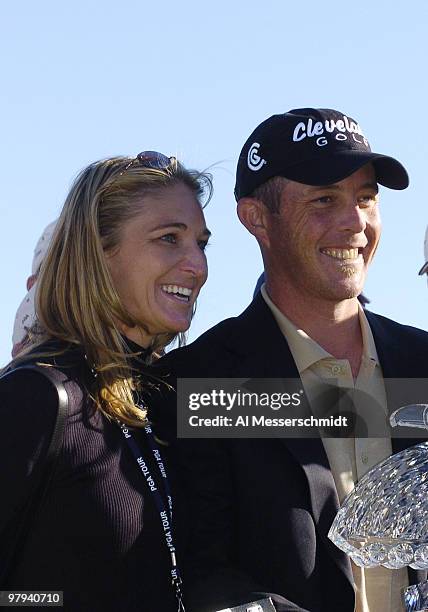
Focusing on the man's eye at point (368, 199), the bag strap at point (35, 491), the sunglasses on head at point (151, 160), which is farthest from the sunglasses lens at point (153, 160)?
the bag strap at point (35, 491)

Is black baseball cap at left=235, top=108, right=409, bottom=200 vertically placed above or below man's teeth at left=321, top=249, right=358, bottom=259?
above

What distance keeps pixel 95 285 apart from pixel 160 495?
0.75 metres

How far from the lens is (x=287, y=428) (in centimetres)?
405

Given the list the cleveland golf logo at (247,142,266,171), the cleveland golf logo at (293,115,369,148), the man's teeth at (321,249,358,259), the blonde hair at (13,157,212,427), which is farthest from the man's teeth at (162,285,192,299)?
the cleveland golf logo at (293,115,369,148)

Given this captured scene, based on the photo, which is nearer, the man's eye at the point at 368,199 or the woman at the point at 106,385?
the woman at the point at 106,385

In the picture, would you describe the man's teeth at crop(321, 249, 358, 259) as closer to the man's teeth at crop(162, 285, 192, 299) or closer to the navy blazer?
the man's teeth at crop(162, 285, 192, 299)

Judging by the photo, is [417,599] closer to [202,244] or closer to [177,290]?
[177,290]

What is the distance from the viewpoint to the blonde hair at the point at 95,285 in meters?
3.77

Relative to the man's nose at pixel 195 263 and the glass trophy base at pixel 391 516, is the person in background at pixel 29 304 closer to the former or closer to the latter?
the man's nose at pixel 195 263

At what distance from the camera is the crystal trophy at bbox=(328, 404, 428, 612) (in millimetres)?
2293

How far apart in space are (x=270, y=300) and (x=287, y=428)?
0.69m

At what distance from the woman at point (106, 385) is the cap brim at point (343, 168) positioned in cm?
37

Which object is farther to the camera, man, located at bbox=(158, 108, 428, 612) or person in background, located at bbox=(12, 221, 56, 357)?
person in background, located at bbox=(12, 221, 56, 357)
